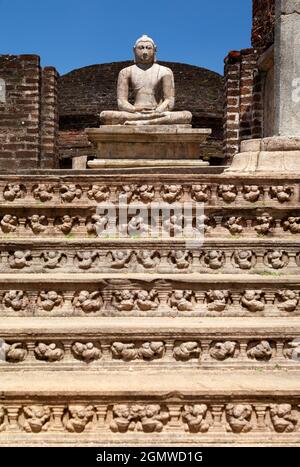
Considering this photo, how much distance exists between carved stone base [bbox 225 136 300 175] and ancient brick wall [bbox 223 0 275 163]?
20.7 feet

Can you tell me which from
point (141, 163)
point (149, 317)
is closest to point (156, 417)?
point (149, 317)

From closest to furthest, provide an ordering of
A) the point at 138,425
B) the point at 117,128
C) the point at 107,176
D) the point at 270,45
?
the point at 138,425 → the point at 107,176 → the point at 117,128 → the point at 270,45

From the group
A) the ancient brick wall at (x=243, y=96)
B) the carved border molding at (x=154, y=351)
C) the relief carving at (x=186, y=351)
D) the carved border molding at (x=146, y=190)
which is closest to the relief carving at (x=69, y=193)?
the carved border molding at (x=146, y=190)

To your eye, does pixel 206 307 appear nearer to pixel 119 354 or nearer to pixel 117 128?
pixel 119 354

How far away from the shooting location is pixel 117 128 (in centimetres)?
745

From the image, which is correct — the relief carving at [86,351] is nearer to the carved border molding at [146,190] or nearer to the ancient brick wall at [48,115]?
the carved border molding at [146,190]

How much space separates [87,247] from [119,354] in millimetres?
952

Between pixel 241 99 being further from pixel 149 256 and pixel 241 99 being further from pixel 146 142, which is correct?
pixel 149 256

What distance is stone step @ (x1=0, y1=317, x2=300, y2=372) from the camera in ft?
11.1

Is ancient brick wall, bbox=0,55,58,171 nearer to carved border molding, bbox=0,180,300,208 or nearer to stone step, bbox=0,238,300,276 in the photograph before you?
carved border molding, bbox=0,180,300,208

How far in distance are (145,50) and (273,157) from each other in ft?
12.7

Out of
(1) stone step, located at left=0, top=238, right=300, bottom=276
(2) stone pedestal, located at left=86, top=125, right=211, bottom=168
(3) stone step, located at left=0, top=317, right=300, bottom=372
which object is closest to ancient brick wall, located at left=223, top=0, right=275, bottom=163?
(2) stone pedestal, located at left=86, top=125, right=211, bottom=168

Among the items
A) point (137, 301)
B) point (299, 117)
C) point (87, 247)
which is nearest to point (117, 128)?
point (299, 117)

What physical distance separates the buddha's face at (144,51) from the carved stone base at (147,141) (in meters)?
1.28
